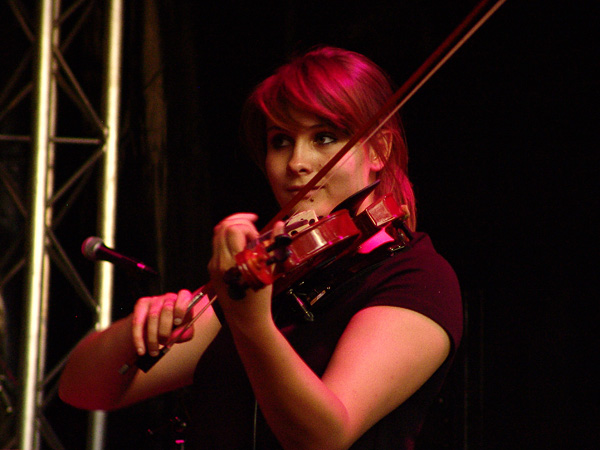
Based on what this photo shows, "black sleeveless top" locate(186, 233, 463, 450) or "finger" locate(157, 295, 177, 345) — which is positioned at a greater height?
"finger" locate(157, 295, 177, 345)

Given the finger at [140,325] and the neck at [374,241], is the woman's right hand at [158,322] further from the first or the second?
the neck at [374,241]

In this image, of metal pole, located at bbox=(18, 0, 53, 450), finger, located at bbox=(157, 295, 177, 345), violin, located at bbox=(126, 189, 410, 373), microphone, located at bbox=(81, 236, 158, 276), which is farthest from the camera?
metal pole, located at bbox=(18, 0, 53, 450)

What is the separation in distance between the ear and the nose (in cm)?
15

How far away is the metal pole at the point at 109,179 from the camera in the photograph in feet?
7.48

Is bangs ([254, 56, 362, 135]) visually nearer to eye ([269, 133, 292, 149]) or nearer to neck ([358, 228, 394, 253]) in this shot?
eye ([269, 133, 292, 149])

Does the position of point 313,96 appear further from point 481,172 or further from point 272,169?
point 481,172

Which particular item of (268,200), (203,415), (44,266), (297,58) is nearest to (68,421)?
(44,266)

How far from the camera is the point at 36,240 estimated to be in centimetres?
230

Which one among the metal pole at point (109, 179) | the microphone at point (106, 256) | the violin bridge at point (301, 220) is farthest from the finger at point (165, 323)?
the metal pole at point (109, 179)

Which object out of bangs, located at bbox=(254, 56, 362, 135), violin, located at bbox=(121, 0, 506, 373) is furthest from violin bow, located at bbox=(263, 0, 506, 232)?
bangs, located at bbox=(254, 56, 362, 135)

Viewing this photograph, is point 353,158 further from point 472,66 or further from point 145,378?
point 472,66

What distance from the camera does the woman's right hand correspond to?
1026 mm

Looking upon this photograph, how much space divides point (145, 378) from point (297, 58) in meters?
0.76

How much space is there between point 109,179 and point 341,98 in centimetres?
129
